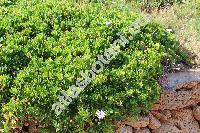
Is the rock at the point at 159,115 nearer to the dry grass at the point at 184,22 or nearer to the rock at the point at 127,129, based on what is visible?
the rock at the point at 127,129

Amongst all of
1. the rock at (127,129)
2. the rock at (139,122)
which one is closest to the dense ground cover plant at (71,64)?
the rock at (139,122)

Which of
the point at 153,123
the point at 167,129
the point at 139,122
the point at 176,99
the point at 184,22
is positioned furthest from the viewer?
the point at 184,22

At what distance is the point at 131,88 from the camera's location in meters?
4.64

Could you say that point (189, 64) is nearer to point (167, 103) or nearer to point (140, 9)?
point (167, 103)

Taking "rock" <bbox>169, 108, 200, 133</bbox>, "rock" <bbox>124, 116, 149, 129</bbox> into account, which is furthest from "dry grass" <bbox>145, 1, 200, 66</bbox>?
"rock" <bbox>124, 116, 149, 129</bbox>

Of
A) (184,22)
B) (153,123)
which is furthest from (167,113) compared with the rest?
(184,22)

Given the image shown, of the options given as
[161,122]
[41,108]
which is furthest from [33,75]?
[161,122]

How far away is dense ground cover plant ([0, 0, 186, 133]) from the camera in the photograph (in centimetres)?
443

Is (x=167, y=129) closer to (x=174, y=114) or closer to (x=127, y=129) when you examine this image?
(x=174, y=114)

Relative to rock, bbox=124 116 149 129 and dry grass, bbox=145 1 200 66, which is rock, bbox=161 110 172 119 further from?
dry grass, bbox=145 1 200 66

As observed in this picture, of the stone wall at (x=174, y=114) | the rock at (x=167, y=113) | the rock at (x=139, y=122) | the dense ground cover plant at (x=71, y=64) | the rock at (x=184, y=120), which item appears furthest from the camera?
the rock at (x=184, y=120)

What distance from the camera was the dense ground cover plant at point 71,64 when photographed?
14.5 ft

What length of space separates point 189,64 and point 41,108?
6.59ft

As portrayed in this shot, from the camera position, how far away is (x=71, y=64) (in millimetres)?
4570
